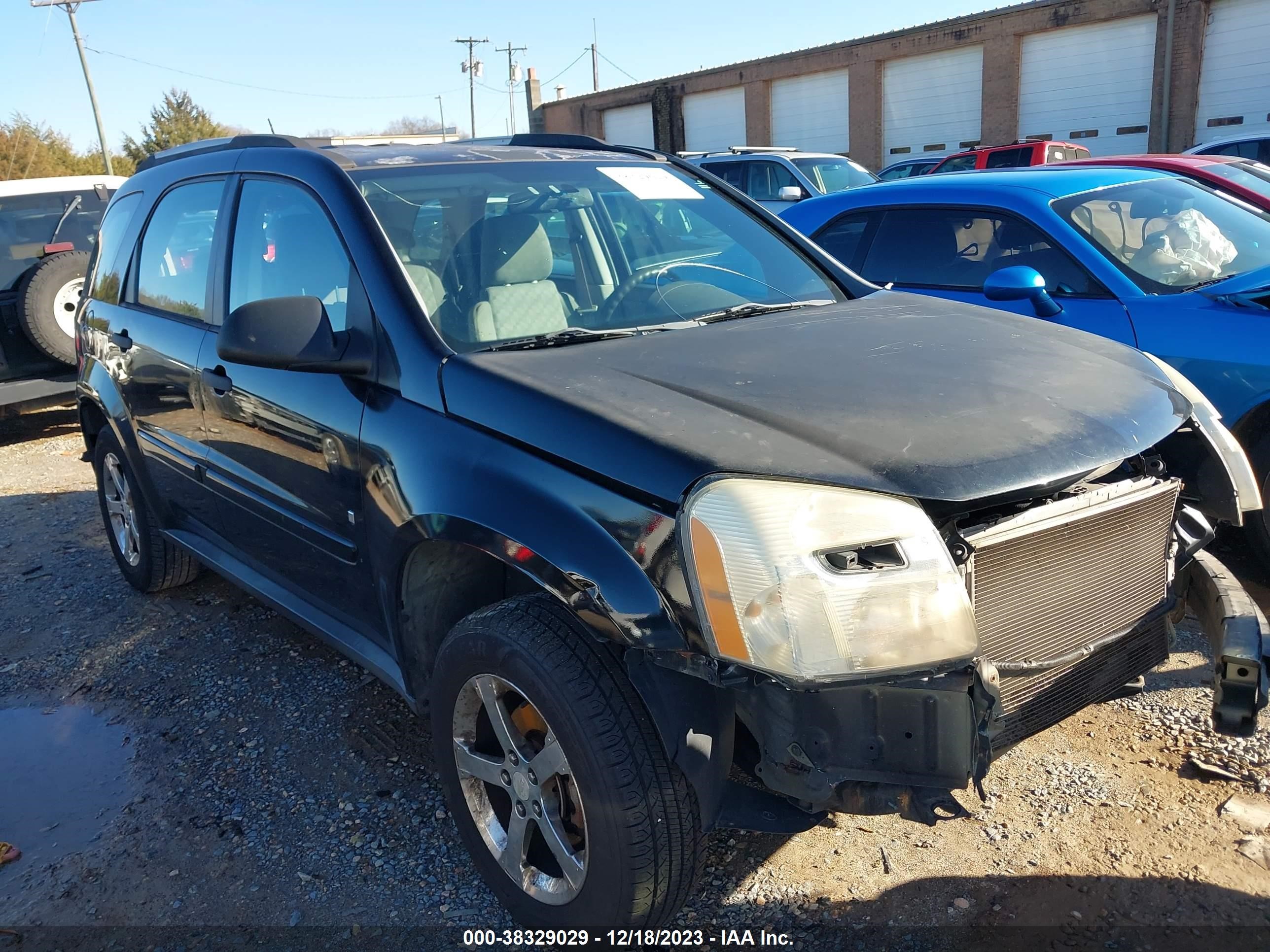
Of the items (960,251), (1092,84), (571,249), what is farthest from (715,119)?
(571,249)

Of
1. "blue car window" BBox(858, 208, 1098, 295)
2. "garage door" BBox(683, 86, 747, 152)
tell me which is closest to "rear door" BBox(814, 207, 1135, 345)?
"blue car window" BBox(858, 208, 1098, 295)

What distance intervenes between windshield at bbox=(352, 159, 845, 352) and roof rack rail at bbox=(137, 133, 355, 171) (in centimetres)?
19

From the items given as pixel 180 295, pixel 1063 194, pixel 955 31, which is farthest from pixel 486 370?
pixel 955 31

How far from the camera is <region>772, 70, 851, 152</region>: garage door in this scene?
1048 inches

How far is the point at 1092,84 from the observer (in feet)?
70.5

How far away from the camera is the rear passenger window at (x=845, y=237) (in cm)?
537

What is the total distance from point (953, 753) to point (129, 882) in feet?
7.30

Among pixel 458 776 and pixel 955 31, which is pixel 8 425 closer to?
pixel 458 776

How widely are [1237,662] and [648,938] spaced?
1457mm

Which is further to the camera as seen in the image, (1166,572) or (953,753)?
(1166,572)

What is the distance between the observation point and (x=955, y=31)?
926 inches

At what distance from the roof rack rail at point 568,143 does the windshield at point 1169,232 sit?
2.15 m

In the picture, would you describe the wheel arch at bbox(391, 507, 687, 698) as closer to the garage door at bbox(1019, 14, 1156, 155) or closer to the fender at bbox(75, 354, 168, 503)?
the fender at bbox(75, 354, 168, 503)

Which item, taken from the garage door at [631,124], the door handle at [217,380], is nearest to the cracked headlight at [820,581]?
the door handle at [217,380]
